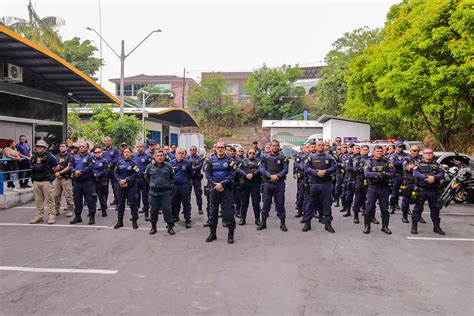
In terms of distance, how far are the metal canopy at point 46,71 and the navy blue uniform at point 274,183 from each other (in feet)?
27.7

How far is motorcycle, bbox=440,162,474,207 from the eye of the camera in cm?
945

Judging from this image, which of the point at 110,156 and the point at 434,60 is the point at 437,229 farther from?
the point at 434,60

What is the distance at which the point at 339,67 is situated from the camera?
42.0 meters

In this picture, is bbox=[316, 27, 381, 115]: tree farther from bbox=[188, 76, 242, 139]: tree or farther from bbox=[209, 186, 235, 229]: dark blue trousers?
bbox=[209, 186, 235, 229]: dark blue trousers

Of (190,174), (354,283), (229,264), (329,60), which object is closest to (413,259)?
(354,283)

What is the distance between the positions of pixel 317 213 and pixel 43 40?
65.8ft

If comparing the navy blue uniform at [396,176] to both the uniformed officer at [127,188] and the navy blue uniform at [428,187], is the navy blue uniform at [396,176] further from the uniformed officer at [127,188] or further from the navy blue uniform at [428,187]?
the uniformed officer at [127,188]

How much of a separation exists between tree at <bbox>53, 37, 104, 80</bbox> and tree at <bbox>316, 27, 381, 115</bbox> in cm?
2804

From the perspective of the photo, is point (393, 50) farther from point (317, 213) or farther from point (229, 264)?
point (229, 264)

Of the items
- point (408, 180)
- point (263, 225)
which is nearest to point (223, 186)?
point (263, 225)

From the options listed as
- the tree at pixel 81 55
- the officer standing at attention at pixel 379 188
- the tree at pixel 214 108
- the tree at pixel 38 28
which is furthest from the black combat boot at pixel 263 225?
the tree at pixel 214 108

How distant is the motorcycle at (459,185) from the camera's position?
9445mm

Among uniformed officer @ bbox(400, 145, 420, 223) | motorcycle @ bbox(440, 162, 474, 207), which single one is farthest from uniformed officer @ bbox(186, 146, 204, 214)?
motorcycle @ bbox(440, 162, 474, 207)

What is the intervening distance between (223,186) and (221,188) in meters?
0.11
